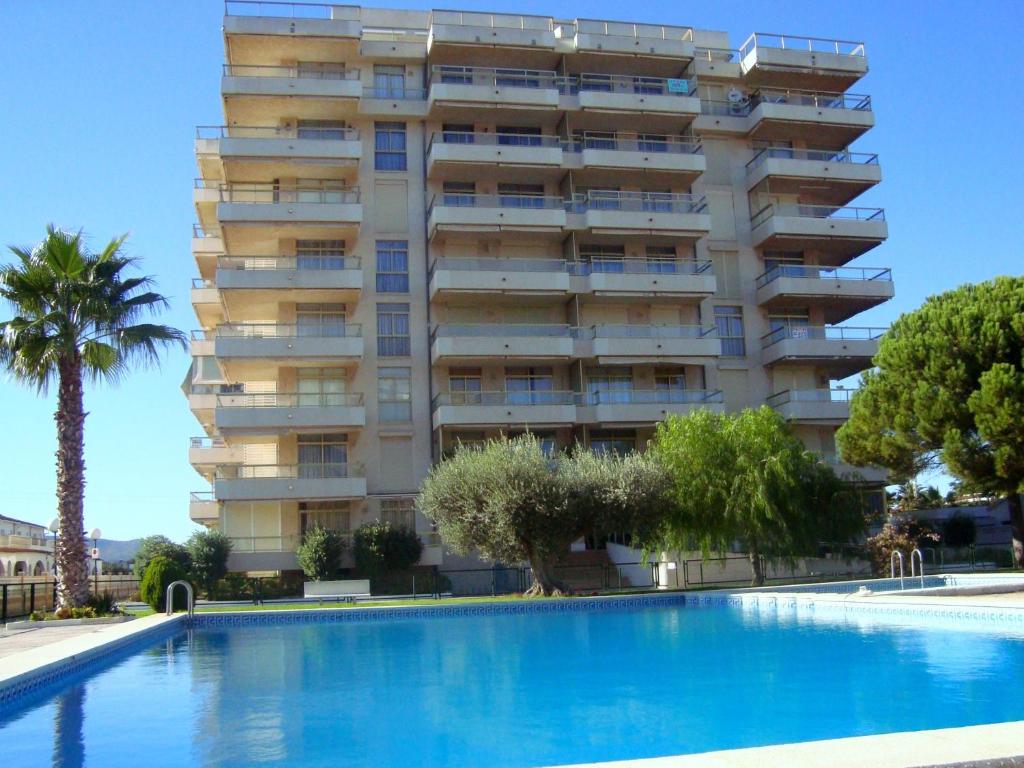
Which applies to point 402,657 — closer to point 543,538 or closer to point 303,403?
point 543,538

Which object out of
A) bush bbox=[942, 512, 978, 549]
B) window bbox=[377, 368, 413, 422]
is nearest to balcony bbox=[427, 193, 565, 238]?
window bbox=[377, 368, 413, 422]

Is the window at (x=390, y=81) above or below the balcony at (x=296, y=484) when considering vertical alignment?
above

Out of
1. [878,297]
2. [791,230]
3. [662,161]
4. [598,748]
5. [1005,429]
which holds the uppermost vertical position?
[662,161]

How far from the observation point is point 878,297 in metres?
43.5

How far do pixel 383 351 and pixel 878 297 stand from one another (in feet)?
70.3

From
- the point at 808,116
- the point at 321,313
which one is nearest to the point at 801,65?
the point at 808,116

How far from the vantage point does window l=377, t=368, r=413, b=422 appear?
39781 mm

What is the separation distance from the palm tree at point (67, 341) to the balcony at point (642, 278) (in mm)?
19940

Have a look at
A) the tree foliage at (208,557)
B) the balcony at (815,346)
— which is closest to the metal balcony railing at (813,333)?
the balcony at (815,346)

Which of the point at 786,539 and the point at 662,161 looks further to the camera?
the point at 662,161

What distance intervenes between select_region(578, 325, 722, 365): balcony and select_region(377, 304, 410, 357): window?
7100mm

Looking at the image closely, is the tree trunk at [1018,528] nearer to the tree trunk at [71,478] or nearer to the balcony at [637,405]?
the balcony at [637,405]

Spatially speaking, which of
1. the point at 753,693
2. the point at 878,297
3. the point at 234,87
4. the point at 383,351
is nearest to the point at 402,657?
the point at 753,693

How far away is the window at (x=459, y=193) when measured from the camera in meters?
40.7
